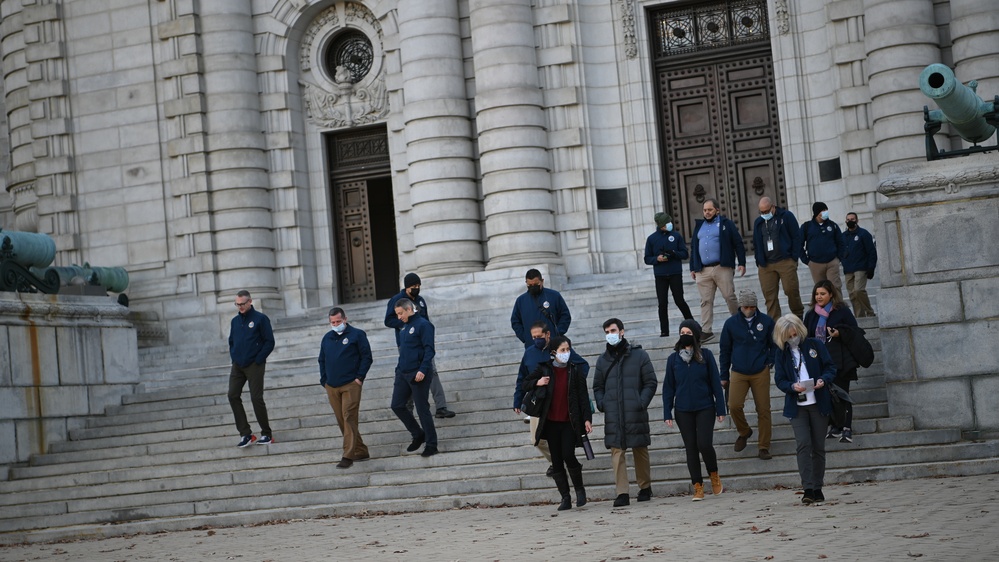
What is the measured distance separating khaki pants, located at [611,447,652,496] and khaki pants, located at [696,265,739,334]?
414cm

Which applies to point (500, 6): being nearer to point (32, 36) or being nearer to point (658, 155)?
point (658, 155)

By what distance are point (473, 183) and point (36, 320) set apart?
913cm

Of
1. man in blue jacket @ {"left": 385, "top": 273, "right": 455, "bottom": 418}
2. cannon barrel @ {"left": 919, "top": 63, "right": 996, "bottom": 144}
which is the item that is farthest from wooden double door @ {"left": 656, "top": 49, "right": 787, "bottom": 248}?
cannon barrel @ {"left": 919, "top": 63, "right": 996, "bottom": 144}

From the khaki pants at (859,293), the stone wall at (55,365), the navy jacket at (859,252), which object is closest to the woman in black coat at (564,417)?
the khaki pants at (859,293)

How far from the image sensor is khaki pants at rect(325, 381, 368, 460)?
16438mm

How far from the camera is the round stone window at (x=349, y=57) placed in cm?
2791

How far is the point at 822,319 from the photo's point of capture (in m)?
14.7

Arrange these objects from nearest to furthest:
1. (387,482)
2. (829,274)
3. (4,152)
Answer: (387,482)
(829,274)
(4,152)

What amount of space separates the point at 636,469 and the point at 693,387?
99 centimetres

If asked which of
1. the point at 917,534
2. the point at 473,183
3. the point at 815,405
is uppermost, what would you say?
the point at 473,183

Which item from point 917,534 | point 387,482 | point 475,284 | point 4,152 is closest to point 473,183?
point 475,284

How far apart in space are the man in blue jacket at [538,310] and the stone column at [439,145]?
8.57 m

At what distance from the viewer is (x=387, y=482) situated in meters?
16.0

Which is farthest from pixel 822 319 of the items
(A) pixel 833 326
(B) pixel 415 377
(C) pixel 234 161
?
(C) pixel 234 161
